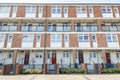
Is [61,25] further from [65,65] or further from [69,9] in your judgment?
[65,65]

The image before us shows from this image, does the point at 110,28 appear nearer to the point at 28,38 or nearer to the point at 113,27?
the point at 113,27

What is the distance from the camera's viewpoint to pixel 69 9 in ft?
69.8

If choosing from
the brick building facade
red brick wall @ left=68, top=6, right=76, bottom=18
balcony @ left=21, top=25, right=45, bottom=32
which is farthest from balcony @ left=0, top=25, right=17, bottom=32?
red brick wall @ left=68, top=6, right=76, bottom=18

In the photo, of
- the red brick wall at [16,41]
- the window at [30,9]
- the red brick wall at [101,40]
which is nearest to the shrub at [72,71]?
the red brick wall at [101,40]

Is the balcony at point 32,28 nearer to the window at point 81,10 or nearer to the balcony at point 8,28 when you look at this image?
the balcony at point 8,28

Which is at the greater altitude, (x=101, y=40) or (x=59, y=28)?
(x=59, y=28)

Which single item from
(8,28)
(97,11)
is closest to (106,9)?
(97,11)

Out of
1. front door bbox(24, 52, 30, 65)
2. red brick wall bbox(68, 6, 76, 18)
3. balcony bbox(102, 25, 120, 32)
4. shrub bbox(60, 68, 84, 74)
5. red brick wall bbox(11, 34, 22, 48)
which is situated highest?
red brick wall bbox(68, 6, 76, 18)

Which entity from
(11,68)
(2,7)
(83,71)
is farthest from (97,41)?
(2,7)

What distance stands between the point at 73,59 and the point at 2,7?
13993 millimetres

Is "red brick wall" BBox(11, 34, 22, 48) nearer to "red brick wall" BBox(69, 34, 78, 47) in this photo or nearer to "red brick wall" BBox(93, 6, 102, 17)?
"red brick wall" BBox(69, 34, 78, 47)

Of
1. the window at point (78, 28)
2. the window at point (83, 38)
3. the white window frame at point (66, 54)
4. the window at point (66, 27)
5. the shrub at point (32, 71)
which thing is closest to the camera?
the shrub at point (32, 71)

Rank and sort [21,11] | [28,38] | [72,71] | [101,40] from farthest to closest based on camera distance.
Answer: [21,11] < [28,38] < [101,40] < [72,71]

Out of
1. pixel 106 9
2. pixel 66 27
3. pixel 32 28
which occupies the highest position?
pixel 106 9
